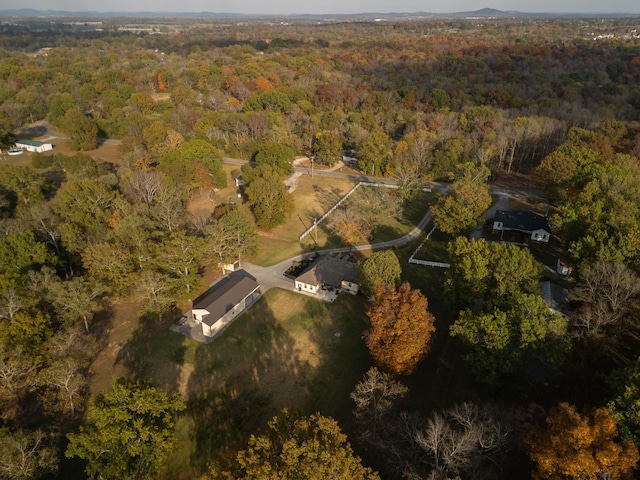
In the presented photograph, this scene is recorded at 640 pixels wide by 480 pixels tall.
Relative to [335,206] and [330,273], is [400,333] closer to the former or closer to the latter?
[330,273]

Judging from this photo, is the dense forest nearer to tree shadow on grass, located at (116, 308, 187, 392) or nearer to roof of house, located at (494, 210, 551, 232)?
tree shadow on grass, located at (116, 308, 187, 392)

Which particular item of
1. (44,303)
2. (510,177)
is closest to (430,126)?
(510,177)

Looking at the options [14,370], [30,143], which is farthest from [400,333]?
[30,143]

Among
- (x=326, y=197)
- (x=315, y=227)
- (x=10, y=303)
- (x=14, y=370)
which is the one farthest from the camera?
(x=326, y=197)

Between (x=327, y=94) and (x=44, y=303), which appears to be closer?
(x=44, y=303)

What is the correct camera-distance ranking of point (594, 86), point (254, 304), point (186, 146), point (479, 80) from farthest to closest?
point (479, 80) → point (594, 86) → point (186, 146) → point (254, 304)

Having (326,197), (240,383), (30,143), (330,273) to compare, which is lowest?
(240,383)

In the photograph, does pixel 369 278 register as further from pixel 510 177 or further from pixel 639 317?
pixel 510 177
